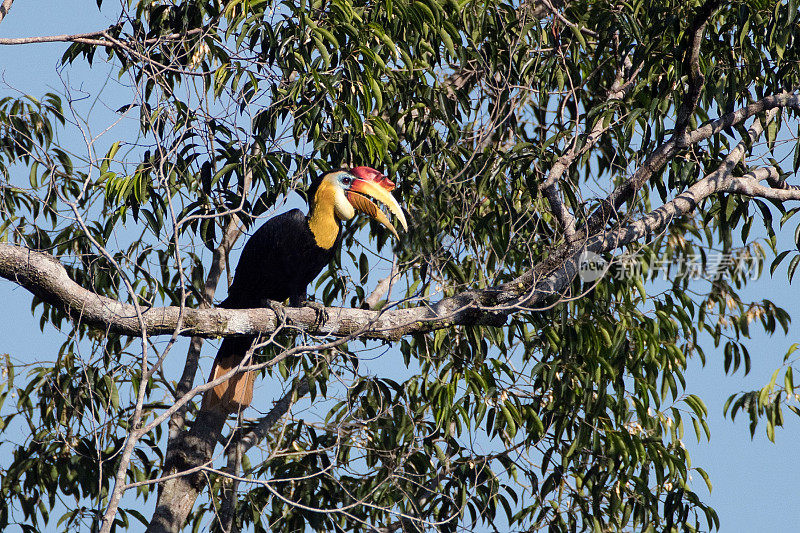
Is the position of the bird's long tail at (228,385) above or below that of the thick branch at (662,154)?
below

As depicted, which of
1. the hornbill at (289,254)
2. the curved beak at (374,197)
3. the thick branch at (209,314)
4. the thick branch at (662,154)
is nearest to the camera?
the thick branch at (209,314)

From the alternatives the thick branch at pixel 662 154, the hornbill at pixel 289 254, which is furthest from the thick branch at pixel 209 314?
the hornbill at pixel 289 254

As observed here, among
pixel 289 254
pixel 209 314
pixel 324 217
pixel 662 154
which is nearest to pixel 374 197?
pixel 324 217

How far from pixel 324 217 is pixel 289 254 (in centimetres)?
22

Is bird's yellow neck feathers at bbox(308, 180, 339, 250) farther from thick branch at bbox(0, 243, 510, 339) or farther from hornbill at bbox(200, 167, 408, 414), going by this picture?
thick branch at bbox(0, 243, 510, 339)

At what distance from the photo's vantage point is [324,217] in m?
3.77

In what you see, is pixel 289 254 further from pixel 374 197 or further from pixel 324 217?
pixel 374 197

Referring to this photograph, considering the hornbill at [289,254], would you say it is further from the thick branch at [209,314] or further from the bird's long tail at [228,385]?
the thick branch at [209,314]

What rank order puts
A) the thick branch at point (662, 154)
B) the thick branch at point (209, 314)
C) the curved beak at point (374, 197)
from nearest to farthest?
the thick branch at point (209, 314) < the thick branch at point (662, 154) < the curved beak at point (374, 197)

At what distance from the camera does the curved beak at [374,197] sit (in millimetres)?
3480

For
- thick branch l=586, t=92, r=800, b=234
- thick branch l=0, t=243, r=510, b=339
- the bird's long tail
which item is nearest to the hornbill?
the bird's long tail

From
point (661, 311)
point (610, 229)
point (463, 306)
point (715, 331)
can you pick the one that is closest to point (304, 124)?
point (463, 306)

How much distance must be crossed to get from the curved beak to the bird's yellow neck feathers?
10cm

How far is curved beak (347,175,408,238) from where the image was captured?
137 inches
